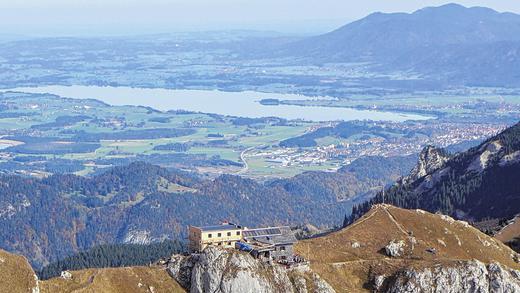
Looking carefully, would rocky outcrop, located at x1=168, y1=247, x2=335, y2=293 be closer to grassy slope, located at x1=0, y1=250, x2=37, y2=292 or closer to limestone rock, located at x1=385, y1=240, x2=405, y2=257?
limestone rock, located at x1=385, y1=240, x2=405, y2=257

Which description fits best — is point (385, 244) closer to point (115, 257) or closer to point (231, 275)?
point (231, 275)

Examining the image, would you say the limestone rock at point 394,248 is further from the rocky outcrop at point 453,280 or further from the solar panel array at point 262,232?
the solar panel array at point 262,232

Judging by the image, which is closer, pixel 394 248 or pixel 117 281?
pixel 117 281

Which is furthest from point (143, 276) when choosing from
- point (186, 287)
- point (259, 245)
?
point (259, 245)

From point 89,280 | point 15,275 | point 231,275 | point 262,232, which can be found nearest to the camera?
point 15,275

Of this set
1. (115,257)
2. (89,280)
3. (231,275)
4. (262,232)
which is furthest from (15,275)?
(115,257)

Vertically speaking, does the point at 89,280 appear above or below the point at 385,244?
above

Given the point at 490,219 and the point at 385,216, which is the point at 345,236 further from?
the point at 490,219
